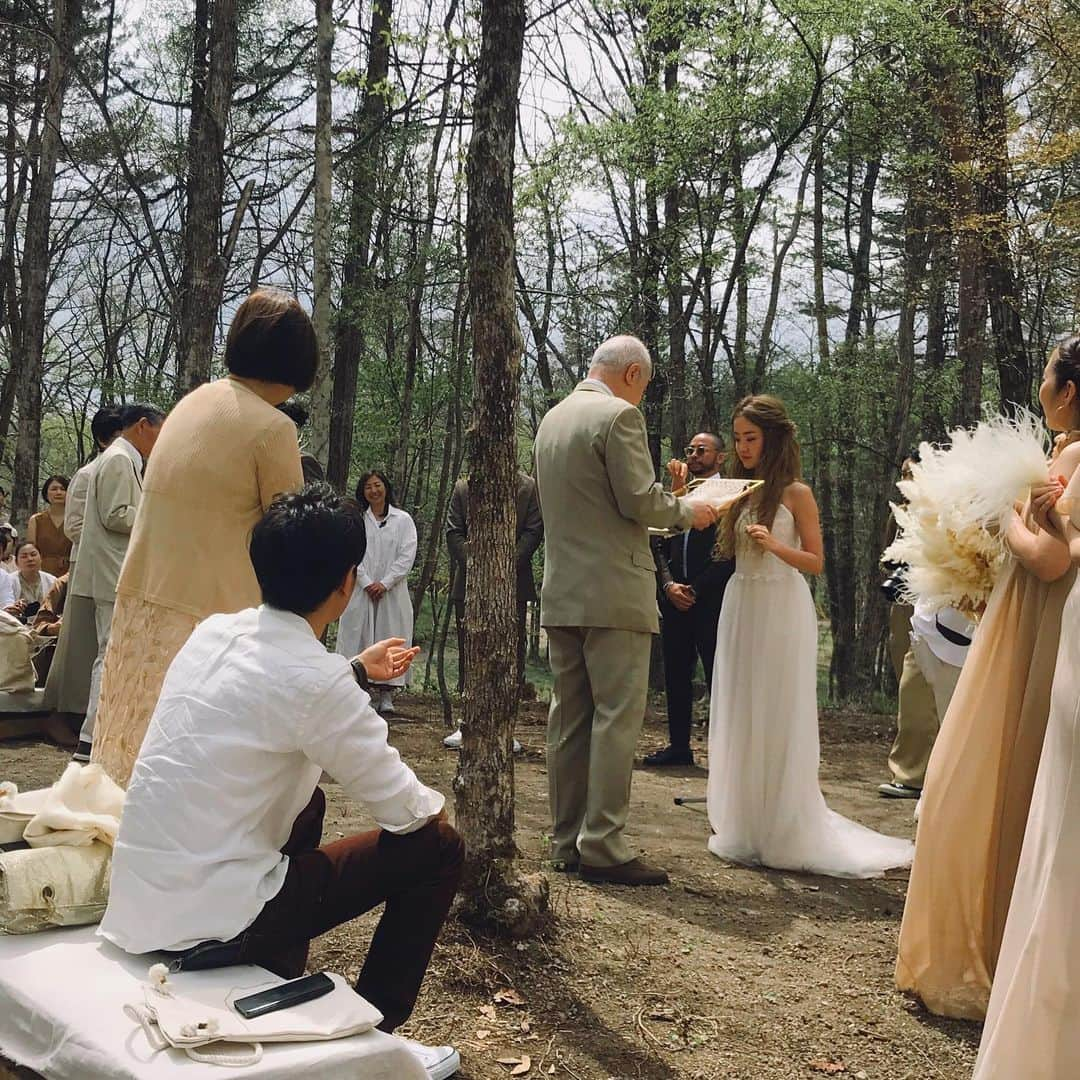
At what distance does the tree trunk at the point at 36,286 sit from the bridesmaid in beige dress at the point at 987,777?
586 inches

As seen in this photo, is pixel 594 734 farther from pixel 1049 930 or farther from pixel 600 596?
pixel 1049 930

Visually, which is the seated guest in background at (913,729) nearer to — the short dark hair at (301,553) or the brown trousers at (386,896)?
the brown trousers at (386,896)

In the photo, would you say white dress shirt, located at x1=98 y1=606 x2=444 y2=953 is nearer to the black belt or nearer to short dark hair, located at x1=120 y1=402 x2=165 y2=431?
short dark hair, located at x1=120 y1=402 x2=165 y2=431

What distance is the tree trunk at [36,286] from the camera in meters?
16.3

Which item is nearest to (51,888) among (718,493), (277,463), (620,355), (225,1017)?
(225,1017)

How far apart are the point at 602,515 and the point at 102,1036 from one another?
3404mm

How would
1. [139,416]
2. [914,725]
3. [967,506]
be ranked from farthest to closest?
[914,725], [139,416], [967,506]

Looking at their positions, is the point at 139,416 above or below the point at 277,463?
above

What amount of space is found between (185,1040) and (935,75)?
1447 centimetres

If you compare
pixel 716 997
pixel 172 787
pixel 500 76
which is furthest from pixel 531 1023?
pixel 500 76

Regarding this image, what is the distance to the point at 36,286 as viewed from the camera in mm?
17625

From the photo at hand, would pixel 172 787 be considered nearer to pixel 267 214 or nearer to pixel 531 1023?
pixel 531 1023

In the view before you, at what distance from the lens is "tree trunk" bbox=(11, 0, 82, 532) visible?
16328mm

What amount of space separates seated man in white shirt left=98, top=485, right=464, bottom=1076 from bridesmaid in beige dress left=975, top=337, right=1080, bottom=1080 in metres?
1.69
